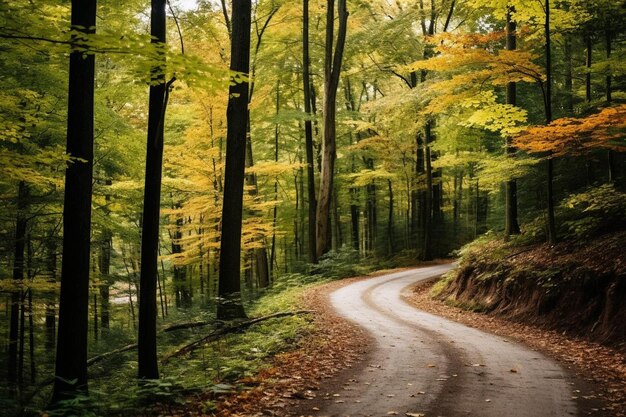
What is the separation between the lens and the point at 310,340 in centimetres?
913

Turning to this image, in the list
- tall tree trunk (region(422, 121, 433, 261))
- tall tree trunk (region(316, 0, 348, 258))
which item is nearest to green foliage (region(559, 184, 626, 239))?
tall tree trunk (region(316, 0, 348, 258))

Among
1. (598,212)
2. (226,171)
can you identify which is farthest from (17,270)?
(598,212)

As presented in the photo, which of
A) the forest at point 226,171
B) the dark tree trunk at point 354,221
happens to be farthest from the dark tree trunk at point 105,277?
the dark tree trunk at point 354,221

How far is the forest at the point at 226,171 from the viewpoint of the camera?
569 cm

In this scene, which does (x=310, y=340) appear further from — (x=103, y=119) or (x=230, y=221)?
(x=103, y=119)

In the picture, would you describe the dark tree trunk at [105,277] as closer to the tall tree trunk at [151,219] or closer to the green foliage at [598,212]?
the tall tree trunk at [151,219]

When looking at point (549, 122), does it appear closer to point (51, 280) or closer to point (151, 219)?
point (151, 219)

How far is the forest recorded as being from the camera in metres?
5.69

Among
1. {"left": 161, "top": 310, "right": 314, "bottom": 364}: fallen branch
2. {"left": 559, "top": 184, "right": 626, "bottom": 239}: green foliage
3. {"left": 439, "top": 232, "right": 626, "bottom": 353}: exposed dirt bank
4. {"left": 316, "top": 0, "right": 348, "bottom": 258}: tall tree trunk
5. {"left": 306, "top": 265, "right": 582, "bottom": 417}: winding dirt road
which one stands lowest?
{"left": 161, "top": 310, "right": 314, "bottom": 364}: fallen branch

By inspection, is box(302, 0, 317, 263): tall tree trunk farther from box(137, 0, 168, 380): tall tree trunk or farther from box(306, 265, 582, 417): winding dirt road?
box(137, 0, 168, 380): tall tree trunk

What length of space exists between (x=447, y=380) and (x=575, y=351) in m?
3.52

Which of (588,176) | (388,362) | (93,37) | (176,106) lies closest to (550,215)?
(588,176)

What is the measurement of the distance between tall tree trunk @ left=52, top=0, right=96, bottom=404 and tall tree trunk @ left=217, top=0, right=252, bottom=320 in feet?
16.8

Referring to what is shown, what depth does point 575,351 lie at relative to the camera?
8359 mm
